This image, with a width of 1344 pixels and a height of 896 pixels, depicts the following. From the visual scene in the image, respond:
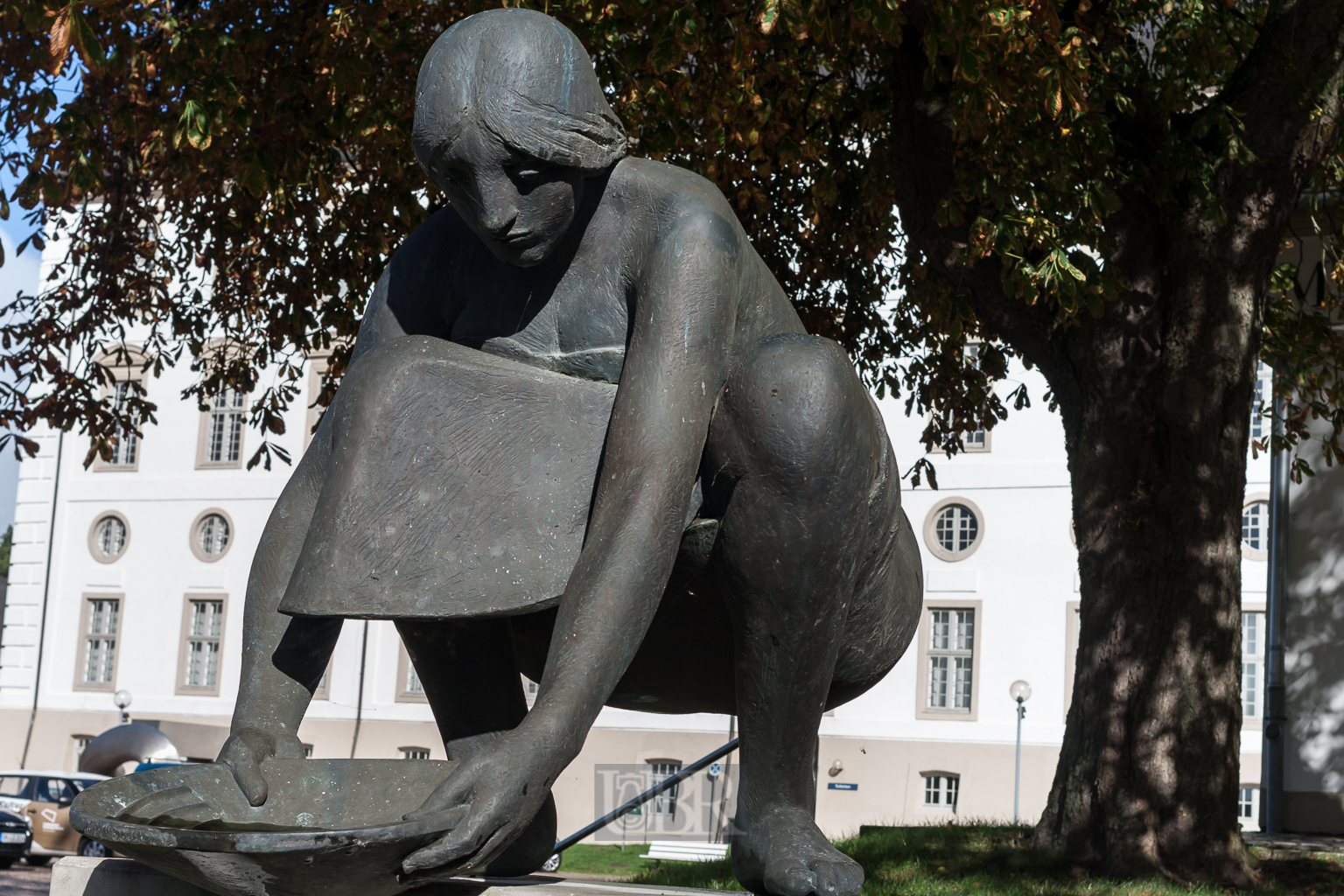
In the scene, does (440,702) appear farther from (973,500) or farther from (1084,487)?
(973,500)

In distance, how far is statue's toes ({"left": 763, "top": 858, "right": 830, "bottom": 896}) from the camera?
1870mm

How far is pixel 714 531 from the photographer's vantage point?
1.96 m

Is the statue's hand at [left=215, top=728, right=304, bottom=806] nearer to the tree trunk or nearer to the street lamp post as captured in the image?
the tree trunk

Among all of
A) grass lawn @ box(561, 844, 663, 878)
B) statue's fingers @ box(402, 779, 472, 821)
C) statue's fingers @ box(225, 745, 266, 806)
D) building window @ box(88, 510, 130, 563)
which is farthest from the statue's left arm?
building window @ box(88, 510, 130, 563)

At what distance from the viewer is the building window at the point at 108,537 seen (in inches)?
1270

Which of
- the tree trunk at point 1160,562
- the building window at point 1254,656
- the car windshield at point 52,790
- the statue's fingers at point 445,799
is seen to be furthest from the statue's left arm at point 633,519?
the building window at point 1254,656

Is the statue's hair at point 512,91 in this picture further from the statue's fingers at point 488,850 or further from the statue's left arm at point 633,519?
the statue's fingers at point 488,850

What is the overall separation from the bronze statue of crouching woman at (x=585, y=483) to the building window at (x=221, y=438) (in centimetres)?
3054

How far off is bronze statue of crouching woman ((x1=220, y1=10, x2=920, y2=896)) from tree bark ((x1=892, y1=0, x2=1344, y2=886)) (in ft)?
19.7

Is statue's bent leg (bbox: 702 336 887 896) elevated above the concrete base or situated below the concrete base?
above

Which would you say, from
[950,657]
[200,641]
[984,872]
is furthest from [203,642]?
[984,872]

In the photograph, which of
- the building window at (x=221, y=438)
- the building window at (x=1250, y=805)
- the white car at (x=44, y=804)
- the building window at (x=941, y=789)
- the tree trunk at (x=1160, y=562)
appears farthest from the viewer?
the building window at (x=221, y=438)

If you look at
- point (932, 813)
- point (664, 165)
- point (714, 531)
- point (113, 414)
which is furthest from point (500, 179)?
point (932, 813)

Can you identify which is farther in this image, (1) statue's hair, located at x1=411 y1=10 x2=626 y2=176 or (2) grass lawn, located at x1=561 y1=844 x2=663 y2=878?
(2) grass lawn, located at x1=561 y1=844 x2=663 y2=878
